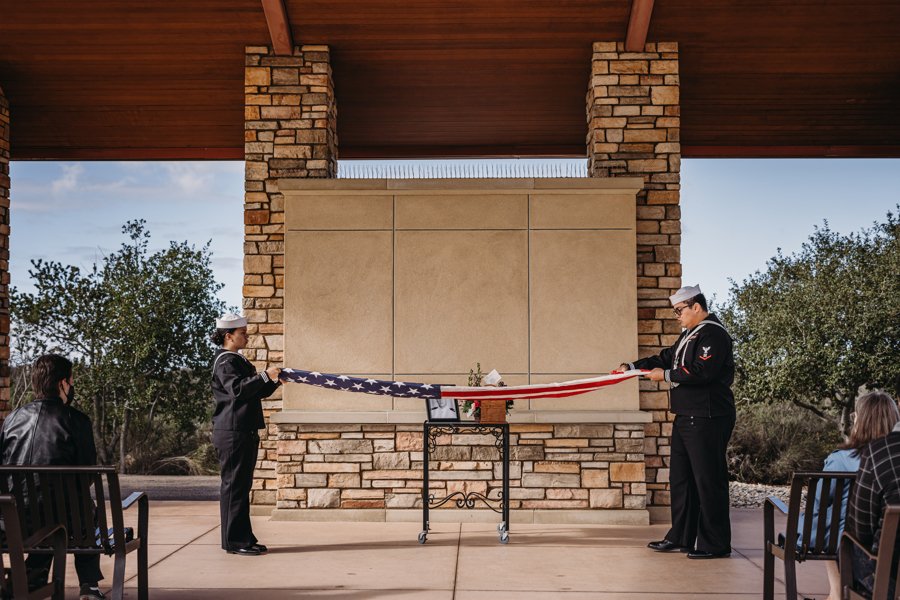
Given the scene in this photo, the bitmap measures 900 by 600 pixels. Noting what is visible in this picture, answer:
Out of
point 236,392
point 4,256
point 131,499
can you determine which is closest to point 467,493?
point 236,392

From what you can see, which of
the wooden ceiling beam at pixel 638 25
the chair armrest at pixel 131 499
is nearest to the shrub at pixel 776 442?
the wooden ceiling beam at pixel 638 25

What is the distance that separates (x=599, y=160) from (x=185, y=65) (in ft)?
14.2

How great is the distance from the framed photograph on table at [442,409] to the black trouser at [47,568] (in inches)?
122

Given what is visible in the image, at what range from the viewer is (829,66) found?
30.9 ft

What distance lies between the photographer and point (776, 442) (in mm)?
15703

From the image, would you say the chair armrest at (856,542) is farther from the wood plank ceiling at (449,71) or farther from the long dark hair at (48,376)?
the wood plank ceiling at (449,71)

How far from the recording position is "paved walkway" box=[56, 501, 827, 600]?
5.58 meters

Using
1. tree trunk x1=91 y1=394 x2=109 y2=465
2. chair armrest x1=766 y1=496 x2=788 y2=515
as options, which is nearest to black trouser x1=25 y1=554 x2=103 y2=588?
chair armrest x1=766 y1=496 x2=788 y2=515

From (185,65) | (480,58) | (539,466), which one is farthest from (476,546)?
(185,65)

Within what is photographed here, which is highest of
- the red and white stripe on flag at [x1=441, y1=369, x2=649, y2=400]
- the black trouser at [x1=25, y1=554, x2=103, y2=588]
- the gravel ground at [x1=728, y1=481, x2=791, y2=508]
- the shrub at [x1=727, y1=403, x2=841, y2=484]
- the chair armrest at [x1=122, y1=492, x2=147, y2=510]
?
the red and white stripe on flag at [x1=441, y1=369, x2=649, y2=400]

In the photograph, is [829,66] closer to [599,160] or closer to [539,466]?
[599,160]

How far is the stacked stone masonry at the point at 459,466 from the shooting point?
8.38 meters

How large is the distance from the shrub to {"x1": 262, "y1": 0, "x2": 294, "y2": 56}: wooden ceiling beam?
10036 mm

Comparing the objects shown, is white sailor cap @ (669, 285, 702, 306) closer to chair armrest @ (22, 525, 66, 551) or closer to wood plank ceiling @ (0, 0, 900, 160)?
wood plank ceiling @ (0, 0, 900, 160)
